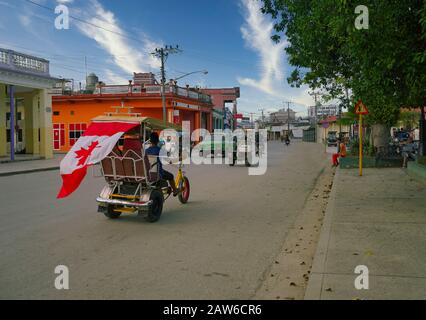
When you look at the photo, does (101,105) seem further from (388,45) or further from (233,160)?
(388,45)

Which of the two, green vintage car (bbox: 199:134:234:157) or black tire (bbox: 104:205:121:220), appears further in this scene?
green vintage car (bbox: 199:134:234:157)

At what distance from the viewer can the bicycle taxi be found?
840cm

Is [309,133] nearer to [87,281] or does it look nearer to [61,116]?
[61,116]

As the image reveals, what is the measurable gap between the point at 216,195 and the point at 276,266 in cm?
642

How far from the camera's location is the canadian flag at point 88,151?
718 cm

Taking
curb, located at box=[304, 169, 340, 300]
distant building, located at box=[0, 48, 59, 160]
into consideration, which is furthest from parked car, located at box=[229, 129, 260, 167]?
curb, located at box=[304, 169, 340, 300]

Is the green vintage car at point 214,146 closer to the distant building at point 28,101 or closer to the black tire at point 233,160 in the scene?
the black tire at point 233,160

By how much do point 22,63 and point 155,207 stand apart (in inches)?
871

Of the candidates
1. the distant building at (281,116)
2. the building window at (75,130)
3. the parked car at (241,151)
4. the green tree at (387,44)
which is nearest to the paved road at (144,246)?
the green tree at (387,44)

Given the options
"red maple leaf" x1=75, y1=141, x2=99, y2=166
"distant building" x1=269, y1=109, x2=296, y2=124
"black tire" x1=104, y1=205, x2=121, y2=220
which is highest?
"distant building" x1=269, y1=109, x2=296, y2=124

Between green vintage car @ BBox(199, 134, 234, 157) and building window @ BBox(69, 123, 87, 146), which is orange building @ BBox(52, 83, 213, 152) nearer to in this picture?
building window @ BBox(69, 123, 87, 146)

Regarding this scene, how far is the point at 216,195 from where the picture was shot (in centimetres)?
1235

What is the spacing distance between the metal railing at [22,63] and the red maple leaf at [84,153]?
2037cm
